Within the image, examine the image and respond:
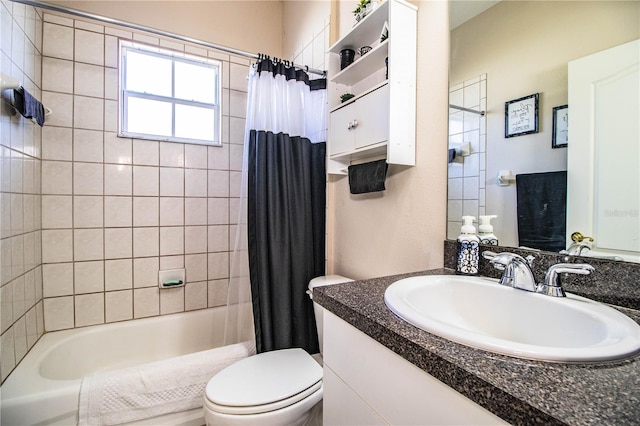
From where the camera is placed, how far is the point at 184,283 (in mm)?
A: 1982

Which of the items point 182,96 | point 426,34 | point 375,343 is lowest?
point 375,343

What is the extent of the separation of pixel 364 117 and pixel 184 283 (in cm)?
167

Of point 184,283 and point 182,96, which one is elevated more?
point 182,96

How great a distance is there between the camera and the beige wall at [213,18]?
1.81 m

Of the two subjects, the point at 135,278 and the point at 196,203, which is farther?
the point at 196,203

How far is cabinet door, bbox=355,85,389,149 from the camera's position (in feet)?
3.57

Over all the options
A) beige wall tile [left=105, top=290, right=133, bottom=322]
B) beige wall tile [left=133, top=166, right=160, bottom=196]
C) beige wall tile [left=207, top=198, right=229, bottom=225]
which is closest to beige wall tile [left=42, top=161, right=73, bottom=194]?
beige wall tile [left=133, top=166, right=160, bottom=196]

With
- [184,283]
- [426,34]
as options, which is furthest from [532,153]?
[184,283]

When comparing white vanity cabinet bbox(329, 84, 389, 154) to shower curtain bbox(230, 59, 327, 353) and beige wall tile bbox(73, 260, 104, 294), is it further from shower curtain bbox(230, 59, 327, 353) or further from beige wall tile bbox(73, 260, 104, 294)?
beige wall tile bbox(73, 260, 104, 294)

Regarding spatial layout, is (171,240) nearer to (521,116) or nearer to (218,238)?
(218,238)

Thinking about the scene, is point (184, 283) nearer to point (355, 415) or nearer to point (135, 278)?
point (135, 278)

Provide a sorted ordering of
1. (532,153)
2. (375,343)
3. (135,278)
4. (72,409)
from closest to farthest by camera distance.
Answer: (375,343)
(532,153)
(72,409)
(135,278)

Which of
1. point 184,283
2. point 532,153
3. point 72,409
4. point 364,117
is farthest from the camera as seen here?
point 184,283

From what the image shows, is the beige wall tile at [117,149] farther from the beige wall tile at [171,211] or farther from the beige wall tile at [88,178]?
the beige wall tile at [171,211]
